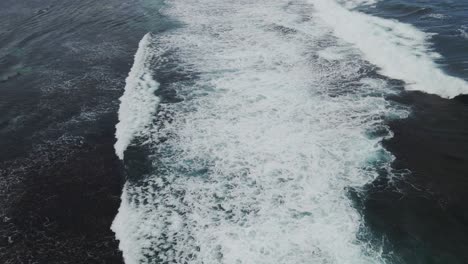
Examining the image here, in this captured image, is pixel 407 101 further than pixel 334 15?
No

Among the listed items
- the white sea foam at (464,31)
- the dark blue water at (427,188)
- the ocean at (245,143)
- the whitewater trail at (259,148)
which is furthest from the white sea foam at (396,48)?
the white sea foam at (464,31)

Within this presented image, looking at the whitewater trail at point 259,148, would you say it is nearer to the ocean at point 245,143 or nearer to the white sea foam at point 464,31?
the ocean at point 245,143

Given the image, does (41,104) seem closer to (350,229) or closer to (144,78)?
(144,78)

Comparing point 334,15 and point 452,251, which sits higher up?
point 334,15

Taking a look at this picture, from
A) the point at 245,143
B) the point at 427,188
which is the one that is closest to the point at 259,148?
the point at 245,143

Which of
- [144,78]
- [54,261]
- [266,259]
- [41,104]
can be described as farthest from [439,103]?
[41,104]

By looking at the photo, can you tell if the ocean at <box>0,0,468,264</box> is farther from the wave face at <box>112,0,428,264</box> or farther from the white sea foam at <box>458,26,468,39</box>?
the white sea foam at <box>458,26,468,39</box>

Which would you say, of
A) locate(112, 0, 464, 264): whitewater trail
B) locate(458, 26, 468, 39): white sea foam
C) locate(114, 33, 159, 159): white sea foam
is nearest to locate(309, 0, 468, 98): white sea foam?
locate(112, 0, 464, 264): whitewater trail
